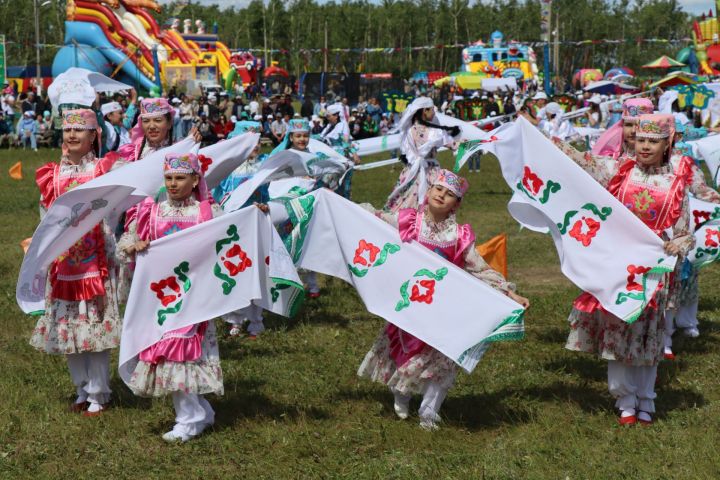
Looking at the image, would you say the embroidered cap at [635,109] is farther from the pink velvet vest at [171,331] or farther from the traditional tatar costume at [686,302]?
the pink velvet vest at [171,331]

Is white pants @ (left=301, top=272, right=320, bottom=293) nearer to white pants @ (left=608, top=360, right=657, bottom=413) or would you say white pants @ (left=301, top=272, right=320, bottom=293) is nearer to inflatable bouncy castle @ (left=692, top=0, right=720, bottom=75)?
white pants @ (left=608, top=360, right=657, bottom=413)

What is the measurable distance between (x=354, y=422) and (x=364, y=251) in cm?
109

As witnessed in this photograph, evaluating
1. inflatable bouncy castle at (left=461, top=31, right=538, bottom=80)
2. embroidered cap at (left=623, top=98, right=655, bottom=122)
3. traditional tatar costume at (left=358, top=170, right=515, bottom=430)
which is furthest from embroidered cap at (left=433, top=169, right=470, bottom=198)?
inflatable bouncy castle at (left=461, top=31, right=538, bottom=80)

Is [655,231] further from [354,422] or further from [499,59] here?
[499,59]

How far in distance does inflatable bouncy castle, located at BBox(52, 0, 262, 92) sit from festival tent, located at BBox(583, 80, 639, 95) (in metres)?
16.3

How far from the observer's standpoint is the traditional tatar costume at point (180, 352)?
5.60 m

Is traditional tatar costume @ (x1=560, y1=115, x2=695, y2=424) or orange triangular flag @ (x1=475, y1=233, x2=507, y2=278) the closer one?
traditional tatar costume @ (x1=560, y1=115, x2=695, y2=424)

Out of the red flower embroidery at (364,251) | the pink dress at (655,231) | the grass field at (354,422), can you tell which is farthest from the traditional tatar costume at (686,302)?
the red flower embroidery at (364,251)

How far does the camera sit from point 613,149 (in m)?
7.79

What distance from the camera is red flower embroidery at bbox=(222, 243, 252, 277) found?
5.77 metres

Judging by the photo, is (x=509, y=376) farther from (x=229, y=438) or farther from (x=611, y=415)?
(x=229, y=438)

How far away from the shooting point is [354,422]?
245 inches

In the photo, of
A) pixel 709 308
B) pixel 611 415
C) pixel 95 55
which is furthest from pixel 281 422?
pixel 95 55

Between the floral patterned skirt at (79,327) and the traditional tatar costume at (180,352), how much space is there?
531mm
